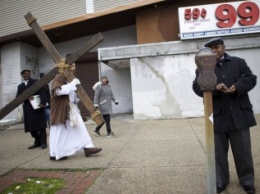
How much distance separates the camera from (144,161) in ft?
17.4

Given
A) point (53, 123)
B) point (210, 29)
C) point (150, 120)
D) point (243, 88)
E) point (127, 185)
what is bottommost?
point (150, 120)

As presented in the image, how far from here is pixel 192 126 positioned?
30.1ft

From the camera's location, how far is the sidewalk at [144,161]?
401cm

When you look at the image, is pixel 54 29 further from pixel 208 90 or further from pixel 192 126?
pixel 208 90

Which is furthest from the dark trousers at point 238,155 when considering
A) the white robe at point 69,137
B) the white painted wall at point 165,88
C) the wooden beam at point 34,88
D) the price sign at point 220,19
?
the price sign at point 220,19

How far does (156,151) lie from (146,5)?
24.3 ft

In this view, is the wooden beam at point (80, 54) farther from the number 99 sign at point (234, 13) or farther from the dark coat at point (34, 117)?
the number 99 sign at point (234, 13)

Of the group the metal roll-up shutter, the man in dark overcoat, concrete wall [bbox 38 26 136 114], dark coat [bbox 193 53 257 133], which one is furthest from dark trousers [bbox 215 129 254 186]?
the metal roll-up shutter

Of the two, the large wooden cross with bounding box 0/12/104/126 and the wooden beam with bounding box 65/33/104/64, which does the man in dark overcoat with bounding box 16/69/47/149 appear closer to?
the large wooden cross with bounding box 0/12/104/126

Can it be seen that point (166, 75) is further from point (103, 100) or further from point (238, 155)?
point (238, 155)

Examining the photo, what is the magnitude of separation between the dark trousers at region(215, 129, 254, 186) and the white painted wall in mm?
7421

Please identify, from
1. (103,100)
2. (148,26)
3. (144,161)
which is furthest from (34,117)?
(148,26)

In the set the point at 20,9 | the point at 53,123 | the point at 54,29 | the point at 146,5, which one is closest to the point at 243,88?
the point at 53,123

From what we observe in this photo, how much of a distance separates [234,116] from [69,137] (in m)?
3.26
